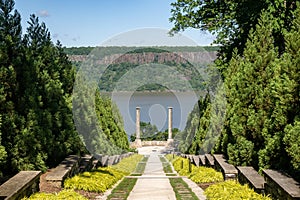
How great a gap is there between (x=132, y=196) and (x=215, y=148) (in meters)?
5.58

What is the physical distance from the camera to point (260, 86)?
8.88m

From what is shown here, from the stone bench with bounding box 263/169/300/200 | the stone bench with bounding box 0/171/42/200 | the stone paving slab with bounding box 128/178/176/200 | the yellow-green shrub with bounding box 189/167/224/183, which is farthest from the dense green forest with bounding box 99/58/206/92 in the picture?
the stone bench with bounding box 0/171/42/200

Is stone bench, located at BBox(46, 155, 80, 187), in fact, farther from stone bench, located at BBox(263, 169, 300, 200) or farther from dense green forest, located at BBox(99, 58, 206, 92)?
dense green forest, located at BBox(99, 58, 206, 92)

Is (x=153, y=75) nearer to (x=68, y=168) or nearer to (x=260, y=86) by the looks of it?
(x=260, y=86)

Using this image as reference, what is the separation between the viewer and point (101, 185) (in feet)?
Result: 28.4

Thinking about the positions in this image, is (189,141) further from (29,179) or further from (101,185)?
(29,179)

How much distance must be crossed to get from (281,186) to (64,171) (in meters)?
4.36

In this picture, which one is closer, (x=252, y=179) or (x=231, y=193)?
(x=231, y=193)

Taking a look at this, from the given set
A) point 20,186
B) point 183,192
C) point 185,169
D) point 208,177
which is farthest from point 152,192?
point 185,169

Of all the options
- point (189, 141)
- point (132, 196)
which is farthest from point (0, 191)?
point (189, 141)

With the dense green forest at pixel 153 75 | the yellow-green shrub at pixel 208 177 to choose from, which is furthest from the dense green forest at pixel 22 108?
the dense green forest at pixel 153 75

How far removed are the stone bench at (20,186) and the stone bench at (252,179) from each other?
3650 millimetres

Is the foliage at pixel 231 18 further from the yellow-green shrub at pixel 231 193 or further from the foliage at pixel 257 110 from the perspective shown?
the yellow-green shrub at pixel 231 193

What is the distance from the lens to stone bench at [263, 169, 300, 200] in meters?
5.37
